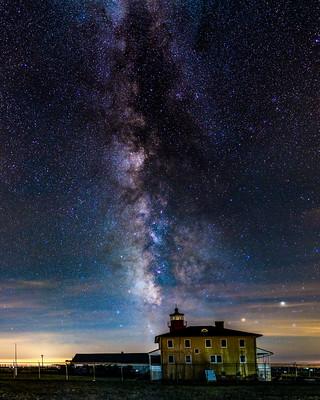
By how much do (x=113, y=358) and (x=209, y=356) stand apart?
33.4 meters

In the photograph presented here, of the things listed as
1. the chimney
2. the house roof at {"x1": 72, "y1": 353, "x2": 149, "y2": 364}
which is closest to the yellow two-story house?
the chimney

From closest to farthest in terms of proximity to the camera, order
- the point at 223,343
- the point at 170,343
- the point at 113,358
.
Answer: the point at 223,343 → the point at 170,343 → the point at 113,358

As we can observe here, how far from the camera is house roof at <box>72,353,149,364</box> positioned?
289ft

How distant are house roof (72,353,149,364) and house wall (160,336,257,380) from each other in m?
24.1

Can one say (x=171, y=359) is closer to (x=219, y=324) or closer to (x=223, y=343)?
(x=223, y=343)

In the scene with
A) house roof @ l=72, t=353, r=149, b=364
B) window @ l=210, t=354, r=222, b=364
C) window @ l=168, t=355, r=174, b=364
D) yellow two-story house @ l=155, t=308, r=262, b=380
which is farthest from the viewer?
house roof @ l=72, t=353, r=149, b=364

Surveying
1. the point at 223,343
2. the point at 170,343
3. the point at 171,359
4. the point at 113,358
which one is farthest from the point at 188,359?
the point at 113,358

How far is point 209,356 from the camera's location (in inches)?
2478

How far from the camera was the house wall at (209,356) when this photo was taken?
60375 millimetres

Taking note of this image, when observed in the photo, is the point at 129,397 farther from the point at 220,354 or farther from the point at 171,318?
the point at 171,318

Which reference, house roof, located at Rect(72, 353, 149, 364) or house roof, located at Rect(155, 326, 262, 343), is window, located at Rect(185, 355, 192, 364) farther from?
house roof, located at Rect(72, 353, 149, 364)

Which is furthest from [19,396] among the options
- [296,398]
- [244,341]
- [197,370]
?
[244,341]

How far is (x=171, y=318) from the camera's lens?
230 ft

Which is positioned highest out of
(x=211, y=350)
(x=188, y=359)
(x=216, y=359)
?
(x=211, y=350)
